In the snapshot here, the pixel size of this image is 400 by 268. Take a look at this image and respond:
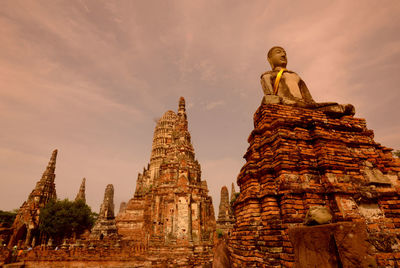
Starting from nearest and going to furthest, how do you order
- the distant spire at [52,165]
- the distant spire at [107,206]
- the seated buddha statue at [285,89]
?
1. the seated buddha statue at [285,89]
2. the distant spire at [107,206]
3. the distant spire at [52,165]

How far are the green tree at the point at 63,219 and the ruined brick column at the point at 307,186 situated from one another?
36.2 metres

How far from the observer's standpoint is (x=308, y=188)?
348 centimetres

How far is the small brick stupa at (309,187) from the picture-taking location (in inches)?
113

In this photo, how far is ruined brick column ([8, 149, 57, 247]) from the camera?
100 feet

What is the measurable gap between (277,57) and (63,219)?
3769 cm

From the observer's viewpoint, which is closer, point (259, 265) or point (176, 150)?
point (259, 265)

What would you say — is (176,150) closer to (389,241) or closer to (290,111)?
(290,111)

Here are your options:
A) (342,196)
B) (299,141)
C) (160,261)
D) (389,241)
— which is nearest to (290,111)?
(299,141)

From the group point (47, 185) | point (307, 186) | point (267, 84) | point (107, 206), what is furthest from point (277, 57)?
point (47, 185)

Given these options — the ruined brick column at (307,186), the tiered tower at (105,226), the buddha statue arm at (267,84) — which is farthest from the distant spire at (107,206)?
the buddha statue arm at (267,84)

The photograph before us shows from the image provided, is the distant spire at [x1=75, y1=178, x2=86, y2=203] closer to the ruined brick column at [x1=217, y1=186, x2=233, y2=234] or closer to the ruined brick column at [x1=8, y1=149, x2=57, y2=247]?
the ruined brick column at [x1=8, y1=149, x2=57, y2=247]

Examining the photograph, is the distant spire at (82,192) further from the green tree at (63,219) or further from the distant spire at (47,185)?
the green tree at (63,219)

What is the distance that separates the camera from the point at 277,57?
5926 millimetres

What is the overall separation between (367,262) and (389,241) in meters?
1.27
